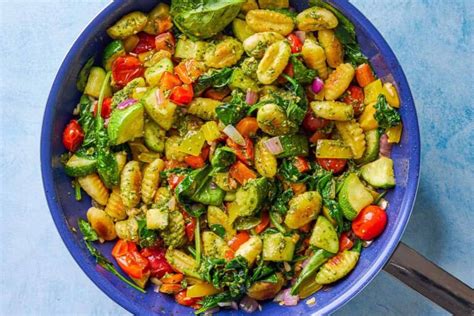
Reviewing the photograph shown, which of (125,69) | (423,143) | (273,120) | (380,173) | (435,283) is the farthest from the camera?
(423,143)

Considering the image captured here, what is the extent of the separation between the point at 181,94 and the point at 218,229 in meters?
0.58

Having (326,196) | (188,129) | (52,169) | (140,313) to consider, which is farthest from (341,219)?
(52,169)

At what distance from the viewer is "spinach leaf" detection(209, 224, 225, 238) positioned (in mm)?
2832

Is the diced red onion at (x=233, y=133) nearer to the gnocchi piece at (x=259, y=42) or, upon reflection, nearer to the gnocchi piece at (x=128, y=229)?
the gnocchi piece at (x=259, y=42)

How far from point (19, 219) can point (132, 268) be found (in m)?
0.77

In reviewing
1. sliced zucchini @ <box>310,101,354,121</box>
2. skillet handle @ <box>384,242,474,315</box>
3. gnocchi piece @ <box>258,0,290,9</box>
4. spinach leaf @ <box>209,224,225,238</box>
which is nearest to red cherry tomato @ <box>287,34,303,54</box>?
gnocchi piece @ <box>258,0,290,9</box>

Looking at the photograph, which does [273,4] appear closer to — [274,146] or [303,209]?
[274,146]

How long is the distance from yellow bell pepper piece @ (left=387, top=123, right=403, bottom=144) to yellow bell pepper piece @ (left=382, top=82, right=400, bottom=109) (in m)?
0.09

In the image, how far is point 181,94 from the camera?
2.70 meters

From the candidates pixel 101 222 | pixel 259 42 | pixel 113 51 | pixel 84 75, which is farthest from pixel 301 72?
pixel 101 222

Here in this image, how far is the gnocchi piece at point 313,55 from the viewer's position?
105 inches

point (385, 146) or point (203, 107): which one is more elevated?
point (203, 107)

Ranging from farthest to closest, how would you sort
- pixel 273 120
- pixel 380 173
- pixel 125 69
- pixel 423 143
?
pixel 423 143, pixel 125 69, pixel 380 173, pixel 273 120

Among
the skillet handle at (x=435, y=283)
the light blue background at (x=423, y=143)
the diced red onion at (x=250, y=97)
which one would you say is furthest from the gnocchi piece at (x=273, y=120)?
the light blue background at (x=423, y=143)
